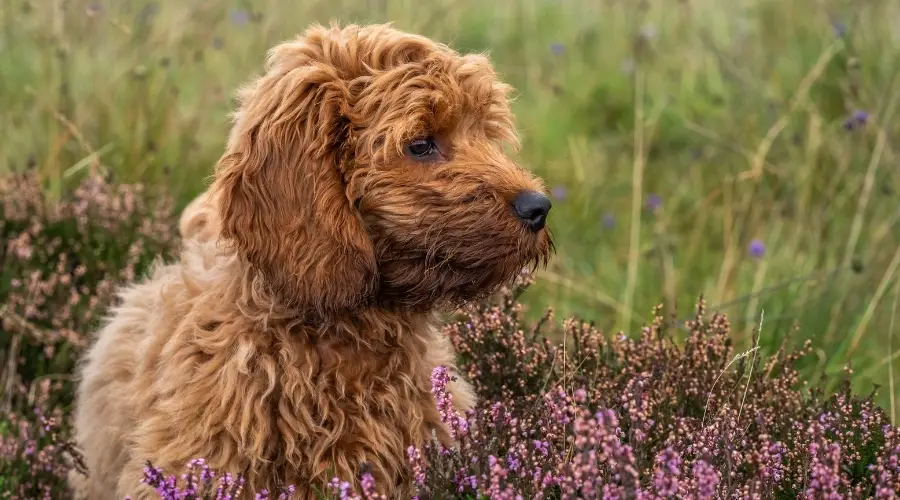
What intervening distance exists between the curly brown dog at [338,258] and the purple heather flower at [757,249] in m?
2.59

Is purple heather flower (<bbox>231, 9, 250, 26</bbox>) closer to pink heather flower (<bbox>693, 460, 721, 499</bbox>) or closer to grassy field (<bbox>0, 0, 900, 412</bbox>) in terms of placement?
grassy field (<bbox>0, 0, 900, 412</bbox>)

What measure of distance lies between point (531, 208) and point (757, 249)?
9.38 feet

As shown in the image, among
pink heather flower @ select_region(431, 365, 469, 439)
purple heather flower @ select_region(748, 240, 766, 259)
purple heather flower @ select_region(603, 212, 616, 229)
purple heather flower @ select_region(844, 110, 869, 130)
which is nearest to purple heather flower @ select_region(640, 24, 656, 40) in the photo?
purple heather flower @ select_region(603, 212, 616, 229)

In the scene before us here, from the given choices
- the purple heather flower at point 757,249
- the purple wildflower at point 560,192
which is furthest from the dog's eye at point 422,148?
the purple wildflower at point 560,192

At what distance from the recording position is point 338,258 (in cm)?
314

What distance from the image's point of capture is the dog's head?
10.3 ft

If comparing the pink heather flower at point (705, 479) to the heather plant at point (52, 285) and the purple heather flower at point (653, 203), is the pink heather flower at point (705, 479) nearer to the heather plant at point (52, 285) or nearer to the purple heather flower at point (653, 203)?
the heather plant at point (52, 285)

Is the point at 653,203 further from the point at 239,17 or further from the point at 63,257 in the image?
the point at 239,17

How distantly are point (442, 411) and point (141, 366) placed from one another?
1.15 meters

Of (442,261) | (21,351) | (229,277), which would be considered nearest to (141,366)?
(229,277)

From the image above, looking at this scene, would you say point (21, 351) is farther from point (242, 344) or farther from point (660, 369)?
point (660, 369)

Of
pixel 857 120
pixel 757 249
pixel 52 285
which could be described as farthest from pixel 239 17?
pixel 857 120

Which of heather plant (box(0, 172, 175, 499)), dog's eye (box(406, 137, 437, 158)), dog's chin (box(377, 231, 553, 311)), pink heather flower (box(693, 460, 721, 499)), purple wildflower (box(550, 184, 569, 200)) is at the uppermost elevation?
purple wildflower (box(550, 184, 569, 200))

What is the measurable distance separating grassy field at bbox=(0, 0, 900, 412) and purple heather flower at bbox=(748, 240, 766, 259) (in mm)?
22
